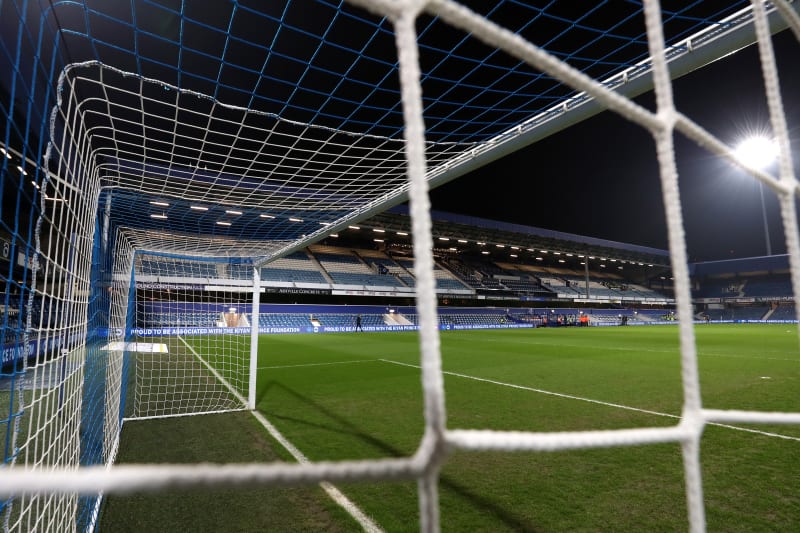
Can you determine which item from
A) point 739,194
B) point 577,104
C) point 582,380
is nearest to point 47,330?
point 577,104

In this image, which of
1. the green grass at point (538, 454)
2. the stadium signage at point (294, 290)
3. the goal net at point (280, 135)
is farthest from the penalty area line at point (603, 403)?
the stadium signage at point (294, 290)

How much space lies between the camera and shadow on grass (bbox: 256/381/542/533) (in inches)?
83.4

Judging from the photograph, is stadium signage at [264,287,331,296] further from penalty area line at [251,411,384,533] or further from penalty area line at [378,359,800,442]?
penalty area line at [251,411,384,533]

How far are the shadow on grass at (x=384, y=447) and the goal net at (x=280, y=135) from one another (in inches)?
42.8

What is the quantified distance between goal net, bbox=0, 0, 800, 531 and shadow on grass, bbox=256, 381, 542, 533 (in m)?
1.09

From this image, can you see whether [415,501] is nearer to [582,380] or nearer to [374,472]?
[374,472]

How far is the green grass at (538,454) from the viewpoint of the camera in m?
2.16

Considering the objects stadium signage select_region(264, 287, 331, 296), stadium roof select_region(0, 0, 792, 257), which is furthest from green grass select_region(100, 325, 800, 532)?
stadium signage select_region(264, 287, 331, 296)

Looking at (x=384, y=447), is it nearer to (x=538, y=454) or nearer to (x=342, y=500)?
(x=342, y=500)

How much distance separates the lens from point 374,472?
62 cm

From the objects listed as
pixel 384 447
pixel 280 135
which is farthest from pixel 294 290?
pixel 280 135

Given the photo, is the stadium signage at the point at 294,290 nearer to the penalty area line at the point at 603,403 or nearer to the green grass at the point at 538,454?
the green grass at the point at 538,454

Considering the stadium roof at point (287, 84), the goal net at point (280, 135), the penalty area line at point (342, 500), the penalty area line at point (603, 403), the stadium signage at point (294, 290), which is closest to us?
the goal net at point (280, 135)

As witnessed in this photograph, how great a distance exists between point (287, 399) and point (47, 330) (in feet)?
12.2
